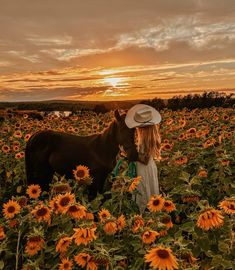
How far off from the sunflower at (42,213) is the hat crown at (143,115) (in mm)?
2131

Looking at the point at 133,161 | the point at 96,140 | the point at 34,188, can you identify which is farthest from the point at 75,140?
the point at 34,188

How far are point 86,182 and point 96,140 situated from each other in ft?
3.90

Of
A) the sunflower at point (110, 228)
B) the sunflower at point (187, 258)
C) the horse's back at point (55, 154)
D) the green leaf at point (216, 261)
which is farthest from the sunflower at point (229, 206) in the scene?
the horse's back at point (55, 154)

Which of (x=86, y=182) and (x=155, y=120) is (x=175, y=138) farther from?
(x=86, y=182)

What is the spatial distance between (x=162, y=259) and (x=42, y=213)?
1206mm

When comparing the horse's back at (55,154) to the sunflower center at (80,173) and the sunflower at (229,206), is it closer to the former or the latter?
the sunflower center at (80,173)

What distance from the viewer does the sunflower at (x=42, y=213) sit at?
3418 millimetres

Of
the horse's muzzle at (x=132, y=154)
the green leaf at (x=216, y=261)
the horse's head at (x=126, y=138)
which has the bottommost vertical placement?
the green leaf at (x=216, y=261)

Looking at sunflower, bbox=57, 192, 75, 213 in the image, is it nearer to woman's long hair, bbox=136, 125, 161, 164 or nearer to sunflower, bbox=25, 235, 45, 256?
sunflower, bbox=25, 235, 45, 256

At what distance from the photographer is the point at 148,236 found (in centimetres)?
303

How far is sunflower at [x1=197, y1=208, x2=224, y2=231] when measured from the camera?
311 cm

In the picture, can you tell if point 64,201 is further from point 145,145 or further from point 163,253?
point 145,145

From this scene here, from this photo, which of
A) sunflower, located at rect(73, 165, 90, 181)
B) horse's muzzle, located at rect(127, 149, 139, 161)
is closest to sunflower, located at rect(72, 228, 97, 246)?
sunflower, located at rect(73, 165, 90, 181)

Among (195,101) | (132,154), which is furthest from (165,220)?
(195,101)
